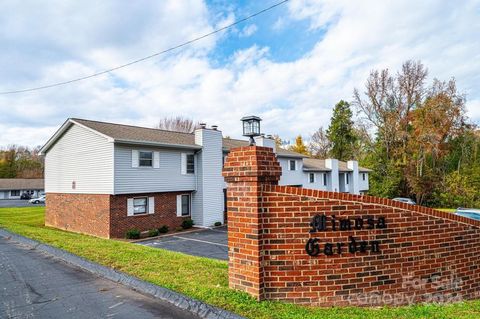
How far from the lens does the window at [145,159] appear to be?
59.8ft

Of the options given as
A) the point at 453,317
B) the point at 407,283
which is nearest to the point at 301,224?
the point at 407,283

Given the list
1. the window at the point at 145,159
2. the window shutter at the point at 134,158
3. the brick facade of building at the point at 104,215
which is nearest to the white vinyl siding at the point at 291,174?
the brick facade of building at the point at 104,215

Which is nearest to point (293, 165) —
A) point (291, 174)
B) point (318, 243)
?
point (291, 174)

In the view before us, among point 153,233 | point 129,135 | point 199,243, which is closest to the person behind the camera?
point 199,243

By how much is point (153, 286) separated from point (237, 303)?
1535mm

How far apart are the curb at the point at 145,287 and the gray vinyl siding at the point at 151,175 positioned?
8901 millimetres

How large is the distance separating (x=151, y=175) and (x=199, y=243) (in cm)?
536

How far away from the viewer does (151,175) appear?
18.6m

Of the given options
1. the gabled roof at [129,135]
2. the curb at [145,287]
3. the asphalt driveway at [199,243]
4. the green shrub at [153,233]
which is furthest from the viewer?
the green shrub at [153,233]

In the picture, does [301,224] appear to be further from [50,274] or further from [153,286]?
[50,274]

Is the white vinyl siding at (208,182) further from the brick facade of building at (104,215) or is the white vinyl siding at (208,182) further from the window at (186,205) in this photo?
the brick facade of building at (104,215)

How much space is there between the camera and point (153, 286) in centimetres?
509

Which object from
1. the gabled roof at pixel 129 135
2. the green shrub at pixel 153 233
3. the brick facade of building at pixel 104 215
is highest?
the gabled roof at pixel 129 135

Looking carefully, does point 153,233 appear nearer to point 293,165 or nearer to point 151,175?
point 151,175
